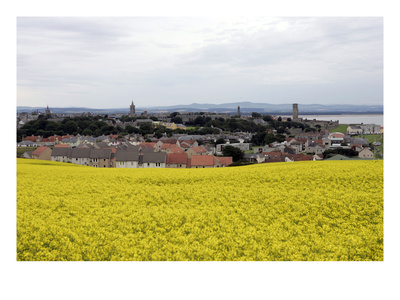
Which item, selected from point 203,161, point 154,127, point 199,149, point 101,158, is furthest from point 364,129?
point 101,158

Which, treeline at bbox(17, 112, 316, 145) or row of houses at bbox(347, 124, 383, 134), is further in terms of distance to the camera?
row of houses at bbox(347, 124, 383, 134)

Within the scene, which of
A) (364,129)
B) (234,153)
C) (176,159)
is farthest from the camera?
(364,129)

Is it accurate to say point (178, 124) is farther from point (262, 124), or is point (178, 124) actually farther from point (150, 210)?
point (150, 210)

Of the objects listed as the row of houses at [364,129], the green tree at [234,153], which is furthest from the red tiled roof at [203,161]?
the row of houses at [364,129]

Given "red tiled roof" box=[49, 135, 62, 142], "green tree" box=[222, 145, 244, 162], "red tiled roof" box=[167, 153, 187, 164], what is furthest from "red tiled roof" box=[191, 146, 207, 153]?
"red tiled roof" box=[49, 135, 62, 142]

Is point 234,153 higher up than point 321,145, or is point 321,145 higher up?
point 321,145

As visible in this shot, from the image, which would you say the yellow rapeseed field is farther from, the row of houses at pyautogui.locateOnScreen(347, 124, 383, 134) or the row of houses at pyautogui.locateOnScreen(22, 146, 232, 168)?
the row of houses at pyautogui.locateOnScreen(347, 124, 383, 134)

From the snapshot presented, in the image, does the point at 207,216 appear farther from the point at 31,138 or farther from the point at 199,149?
the point at 31,138

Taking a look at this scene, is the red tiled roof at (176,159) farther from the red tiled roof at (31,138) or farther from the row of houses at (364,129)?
the row of houses at (364,129)
